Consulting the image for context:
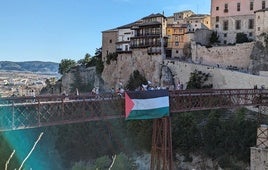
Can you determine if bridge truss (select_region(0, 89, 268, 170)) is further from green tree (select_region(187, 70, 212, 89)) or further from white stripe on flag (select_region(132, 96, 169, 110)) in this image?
green tree (select_region(187, 70, 212, 89))

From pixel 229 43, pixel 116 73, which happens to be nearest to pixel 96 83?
pixel 116 73

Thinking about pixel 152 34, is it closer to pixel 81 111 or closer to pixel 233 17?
pixel 233 17

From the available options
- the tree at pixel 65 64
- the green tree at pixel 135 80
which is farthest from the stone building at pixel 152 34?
the tree at pixel 65 64

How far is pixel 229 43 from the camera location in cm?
5225

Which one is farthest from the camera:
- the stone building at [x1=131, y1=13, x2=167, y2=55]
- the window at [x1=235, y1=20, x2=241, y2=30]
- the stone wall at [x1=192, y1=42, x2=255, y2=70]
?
the stone building at [x1=131, y1=13, x2=167, y2=55]

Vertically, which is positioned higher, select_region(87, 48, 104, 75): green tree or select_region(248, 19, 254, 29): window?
select_region(248, 19, 254, 29): window

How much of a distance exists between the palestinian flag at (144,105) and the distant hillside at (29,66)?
158m

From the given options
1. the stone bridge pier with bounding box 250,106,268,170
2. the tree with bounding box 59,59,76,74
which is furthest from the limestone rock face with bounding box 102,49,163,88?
the stone bridge pier with bounding box 250,106,268,170

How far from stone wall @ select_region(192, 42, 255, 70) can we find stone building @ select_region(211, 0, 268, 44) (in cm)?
290

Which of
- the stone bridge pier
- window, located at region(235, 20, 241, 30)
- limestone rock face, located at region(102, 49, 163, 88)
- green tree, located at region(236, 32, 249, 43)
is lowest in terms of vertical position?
the stone bridge pier

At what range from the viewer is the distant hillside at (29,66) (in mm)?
176125

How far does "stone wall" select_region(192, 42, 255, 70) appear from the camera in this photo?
48469 millimetres

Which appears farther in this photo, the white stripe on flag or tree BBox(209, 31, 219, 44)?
tree BBox(209, 31, 219, 44)

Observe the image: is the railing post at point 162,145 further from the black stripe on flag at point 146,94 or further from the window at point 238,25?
the window at point 238,25
